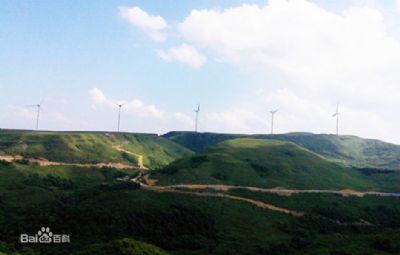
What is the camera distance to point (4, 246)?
73.8 m

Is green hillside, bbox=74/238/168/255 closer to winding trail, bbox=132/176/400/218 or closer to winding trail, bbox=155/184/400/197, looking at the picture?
winding trail, bbox=132/176/400/218

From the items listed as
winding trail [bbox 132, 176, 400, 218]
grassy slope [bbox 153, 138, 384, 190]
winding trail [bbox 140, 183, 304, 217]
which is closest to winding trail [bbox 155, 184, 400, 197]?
winding trail [bbox 132, 176, 400, 218]

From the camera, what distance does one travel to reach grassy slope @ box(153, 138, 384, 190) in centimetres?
14360

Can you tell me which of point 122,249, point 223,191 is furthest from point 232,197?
point 122,249

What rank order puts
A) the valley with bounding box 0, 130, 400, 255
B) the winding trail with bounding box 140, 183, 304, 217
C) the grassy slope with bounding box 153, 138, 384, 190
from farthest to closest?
the grassy slope with bounding box 153, 138, 384, 190, the winding trail with bounding box 140, 183, 304, 217, the valley with bounding box 0, 130, 400, 255

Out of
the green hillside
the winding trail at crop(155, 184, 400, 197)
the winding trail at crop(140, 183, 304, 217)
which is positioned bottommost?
the green hillside

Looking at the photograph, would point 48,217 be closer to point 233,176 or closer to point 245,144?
point 233,176

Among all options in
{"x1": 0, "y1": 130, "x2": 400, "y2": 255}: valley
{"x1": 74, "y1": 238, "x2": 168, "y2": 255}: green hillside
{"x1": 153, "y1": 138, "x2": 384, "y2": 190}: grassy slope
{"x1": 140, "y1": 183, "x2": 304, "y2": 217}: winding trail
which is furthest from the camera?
{"x1": 153, "y1": 138, "x2": 384, "y2": 190}: grassy slope

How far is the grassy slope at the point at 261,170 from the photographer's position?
143600 mm

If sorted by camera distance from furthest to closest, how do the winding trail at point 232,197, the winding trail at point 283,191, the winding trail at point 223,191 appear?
the winding trail at point 283,191
the winding trail at point 223,191
the winding trail at point 232,197

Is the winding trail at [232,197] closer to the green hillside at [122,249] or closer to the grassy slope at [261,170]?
the grassy slope at [261,170]

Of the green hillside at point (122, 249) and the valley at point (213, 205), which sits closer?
the green hillside at point (122, 249)

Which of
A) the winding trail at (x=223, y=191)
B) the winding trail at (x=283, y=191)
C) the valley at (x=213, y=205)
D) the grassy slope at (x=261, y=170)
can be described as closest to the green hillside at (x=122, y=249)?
the valley at (x=213, y=205)

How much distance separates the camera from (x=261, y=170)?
520 ft
